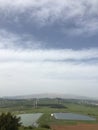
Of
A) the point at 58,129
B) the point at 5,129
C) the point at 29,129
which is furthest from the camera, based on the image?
the point at 58,129

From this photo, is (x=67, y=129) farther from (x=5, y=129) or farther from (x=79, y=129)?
(x=5, y=129)

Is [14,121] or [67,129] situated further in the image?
[67,129]

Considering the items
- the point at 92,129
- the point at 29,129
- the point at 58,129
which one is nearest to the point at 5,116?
the point at 29,129

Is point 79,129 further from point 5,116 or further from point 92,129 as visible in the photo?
point 5,116

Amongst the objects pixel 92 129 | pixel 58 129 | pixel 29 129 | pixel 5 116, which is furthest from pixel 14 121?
pixel 92 129

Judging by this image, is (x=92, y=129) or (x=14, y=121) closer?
(x=14, y=121)

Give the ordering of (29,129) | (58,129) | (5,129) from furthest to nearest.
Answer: (58,129)
(29,129)
(5,129)

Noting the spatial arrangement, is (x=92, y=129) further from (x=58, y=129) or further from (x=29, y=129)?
(x=29, y=129)
